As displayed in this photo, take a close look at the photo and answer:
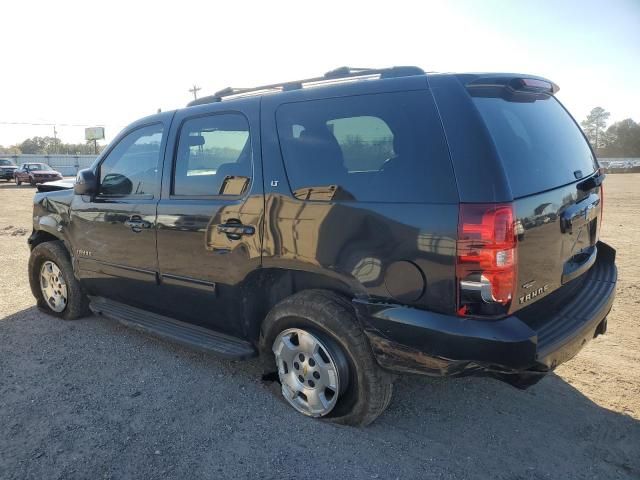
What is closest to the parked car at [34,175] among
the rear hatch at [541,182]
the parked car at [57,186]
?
the parked car at [57,186]

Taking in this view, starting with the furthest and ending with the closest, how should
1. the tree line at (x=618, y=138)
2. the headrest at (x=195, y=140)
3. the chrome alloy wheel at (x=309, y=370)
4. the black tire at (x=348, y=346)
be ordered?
the tree line at (x=618, y=138) < the headrest at (x=195, y=140) < the chrome alloy wheel at (x=309, y=370) < the black tire at (x=348, y=346)

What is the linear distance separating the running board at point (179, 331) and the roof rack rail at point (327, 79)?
66.0 inches

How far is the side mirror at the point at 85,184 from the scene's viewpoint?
391 centimetres

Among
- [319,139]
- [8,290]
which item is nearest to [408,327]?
[319,139]

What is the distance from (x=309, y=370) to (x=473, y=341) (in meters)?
1.06

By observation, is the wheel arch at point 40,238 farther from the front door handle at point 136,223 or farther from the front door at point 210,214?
the front door at point 210,214

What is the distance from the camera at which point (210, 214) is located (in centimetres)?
310

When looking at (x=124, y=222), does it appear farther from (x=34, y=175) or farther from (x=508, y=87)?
(x=34, y=175)

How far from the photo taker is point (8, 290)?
226 inches

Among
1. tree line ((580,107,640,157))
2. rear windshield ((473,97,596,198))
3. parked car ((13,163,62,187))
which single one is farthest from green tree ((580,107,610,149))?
rear windshield ((473,97,596,198))

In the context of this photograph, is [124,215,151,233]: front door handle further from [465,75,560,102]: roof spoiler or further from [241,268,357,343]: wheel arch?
[465,75,560,102]: roof spoiler

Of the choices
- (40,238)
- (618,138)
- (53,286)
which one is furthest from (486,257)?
(618,138)

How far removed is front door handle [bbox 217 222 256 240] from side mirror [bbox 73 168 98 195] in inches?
61.6

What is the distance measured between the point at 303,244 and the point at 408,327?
29.4 inches
